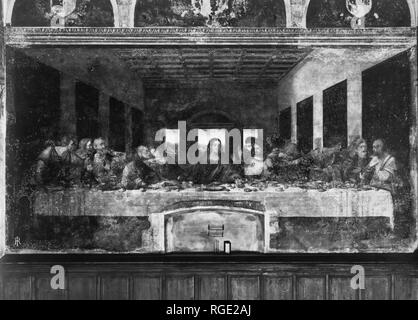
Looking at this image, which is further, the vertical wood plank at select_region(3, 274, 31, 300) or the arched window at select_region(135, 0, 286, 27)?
the arched window at select_region(135, 0, 286, 27)

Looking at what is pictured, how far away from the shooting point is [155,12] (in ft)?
20.4

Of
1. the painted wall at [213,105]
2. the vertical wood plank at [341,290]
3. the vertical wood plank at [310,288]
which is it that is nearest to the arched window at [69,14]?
the painted wall at [213,105]

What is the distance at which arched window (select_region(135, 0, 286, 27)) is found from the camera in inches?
244

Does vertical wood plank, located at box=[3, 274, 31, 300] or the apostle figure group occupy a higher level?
the apostle figure group

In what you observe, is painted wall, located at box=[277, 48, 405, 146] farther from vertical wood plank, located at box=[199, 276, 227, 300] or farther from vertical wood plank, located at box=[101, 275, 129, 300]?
vertical wood plank, located at box=[101, 275, 129, 300]

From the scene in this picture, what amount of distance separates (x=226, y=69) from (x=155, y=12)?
47.4 inches

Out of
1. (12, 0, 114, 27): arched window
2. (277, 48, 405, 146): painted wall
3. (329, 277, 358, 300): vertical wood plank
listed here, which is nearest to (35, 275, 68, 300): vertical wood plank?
(12, 0, 114, 27): arched window

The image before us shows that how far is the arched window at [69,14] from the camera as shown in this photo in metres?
6.18

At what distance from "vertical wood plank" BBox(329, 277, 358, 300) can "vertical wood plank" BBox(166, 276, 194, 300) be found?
71.3 inches

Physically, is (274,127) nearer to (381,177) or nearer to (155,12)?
(381,177)

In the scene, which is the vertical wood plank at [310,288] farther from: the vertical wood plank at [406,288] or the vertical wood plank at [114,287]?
the vertical wood plank at [114,287]

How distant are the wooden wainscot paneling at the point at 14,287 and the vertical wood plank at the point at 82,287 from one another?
55cm

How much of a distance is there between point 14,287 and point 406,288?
16.7 ft
